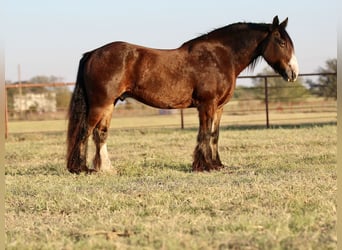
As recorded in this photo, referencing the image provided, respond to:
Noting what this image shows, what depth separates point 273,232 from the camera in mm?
4070

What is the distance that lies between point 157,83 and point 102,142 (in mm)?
1243

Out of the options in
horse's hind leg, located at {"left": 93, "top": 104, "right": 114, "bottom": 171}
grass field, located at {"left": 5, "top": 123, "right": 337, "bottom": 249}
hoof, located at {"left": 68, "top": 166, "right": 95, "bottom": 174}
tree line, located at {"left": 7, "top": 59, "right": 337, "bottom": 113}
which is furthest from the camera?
tree line, located at {"left": 7, "top": 59, "right": 337, "bottom": 113}

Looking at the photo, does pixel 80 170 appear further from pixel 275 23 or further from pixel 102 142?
pixel 275 23

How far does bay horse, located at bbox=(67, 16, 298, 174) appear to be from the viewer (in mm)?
8117

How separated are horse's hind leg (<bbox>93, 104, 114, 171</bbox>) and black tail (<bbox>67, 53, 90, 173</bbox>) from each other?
225 millimetres

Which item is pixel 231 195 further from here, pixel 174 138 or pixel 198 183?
pixel 174 138

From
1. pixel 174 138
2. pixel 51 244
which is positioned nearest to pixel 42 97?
pixel 174 138

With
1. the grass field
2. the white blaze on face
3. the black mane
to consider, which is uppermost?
the black mane

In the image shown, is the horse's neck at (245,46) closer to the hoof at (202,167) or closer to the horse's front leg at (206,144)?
the horse's front leg at (206,144)

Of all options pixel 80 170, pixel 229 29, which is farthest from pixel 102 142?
pixel 229 29

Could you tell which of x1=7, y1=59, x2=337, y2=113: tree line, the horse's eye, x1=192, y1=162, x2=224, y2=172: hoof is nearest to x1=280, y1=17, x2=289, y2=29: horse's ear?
the horse's eye

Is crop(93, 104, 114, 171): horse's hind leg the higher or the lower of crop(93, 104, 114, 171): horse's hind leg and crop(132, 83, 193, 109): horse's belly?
the lower

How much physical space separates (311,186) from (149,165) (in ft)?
10.9

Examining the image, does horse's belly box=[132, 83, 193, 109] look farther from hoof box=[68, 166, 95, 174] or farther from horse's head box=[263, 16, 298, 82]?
horse's head box=[263, 16, 298, 82]
